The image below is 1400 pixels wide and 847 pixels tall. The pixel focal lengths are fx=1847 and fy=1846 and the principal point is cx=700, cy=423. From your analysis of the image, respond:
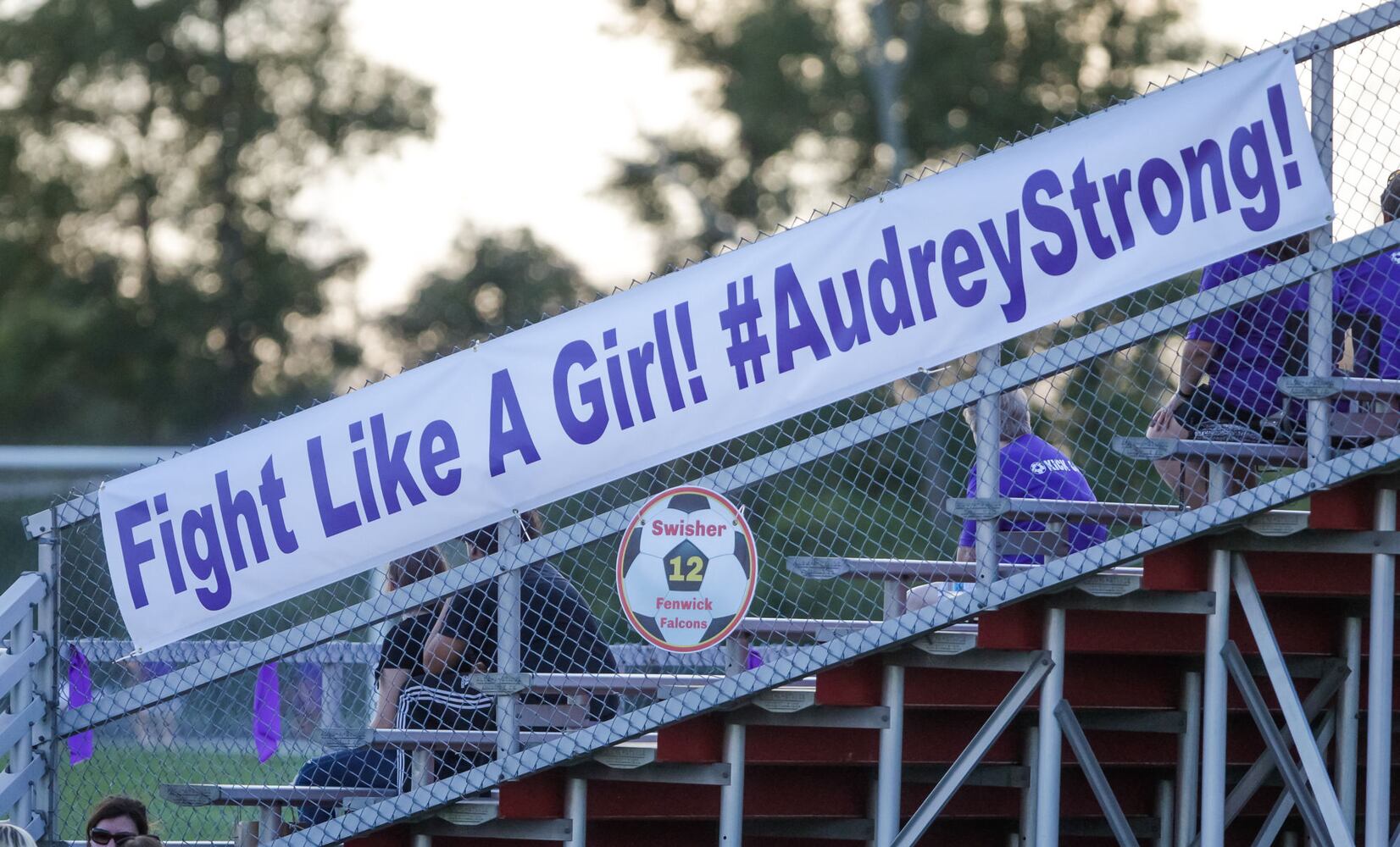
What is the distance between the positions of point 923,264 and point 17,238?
1120 inches

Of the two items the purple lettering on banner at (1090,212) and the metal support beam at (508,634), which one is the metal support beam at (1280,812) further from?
the metal support beam at (508,634)

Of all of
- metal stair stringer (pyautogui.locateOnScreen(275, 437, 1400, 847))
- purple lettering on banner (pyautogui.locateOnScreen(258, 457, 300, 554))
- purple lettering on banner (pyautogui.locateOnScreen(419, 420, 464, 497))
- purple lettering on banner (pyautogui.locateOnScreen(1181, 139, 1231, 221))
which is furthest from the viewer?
purple lettering on banner (pyautogui.locateOnScreen(258, 457, 300, 554))

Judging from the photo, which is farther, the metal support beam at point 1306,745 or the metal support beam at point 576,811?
the metal support beam at point 576,811

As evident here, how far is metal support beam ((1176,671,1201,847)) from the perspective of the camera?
6.88 meters

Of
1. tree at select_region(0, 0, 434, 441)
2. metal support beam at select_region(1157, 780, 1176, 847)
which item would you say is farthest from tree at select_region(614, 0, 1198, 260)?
metal support beam at select_region(1157, 780, 1176, 847)

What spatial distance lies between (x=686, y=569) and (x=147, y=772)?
252 cm

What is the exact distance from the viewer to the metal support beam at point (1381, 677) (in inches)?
239

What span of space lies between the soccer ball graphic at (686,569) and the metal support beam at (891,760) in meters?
0.80

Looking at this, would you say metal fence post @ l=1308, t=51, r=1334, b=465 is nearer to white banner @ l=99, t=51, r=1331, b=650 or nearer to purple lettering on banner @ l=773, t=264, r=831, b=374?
white banner @ l=99, t=51, r=1331, b=650

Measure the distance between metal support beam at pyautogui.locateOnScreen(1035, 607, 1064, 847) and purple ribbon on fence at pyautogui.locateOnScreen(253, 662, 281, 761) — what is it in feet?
8.70

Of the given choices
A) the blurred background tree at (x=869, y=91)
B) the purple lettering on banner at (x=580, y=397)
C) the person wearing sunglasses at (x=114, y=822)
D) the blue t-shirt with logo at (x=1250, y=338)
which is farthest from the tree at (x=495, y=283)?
the blue t-shirt with logo at (x=1250, y=338)

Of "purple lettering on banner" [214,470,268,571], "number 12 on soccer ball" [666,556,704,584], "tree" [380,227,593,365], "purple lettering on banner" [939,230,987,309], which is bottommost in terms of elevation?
"number 12 on soccer ball" [666,556,704,584]

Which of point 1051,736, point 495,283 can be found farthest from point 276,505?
point 495,283

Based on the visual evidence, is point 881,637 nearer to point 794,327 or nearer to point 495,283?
point 794,327
